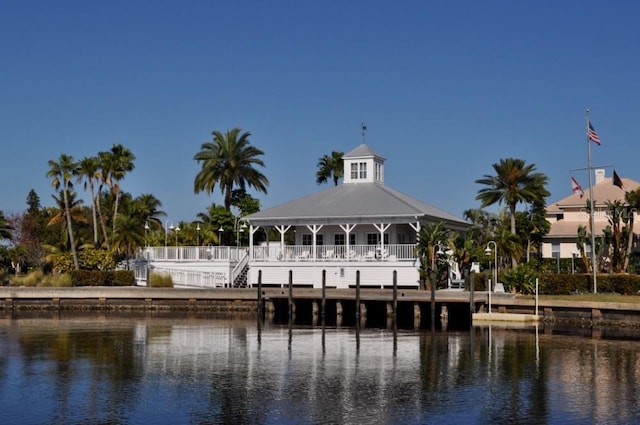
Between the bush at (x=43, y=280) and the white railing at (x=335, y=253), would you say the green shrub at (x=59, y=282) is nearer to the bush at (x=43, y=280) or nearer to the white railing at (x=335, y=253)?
the bush at (x=43, y=280)

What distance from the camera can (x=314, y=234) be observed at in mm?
62375

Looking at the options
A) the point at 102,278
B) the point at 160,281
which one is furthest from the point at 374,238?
the point at 102,278

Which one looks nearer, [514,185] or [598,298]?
[598,298]

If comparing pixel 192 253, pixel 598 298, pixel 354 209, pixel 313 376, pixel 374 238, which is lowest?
pixel 313 376

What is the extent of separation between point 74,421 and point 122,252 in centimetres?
4759

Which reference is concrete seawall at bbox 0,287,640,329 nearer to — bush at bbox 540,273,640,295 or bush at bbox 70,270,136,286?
bush at bbox 70,270,136,286

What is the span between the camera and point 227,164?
3204 inches

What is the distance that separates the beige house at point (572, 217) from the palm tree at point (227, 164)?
27.3 meters

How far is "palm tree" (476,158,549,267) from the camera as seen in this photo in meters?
72.4

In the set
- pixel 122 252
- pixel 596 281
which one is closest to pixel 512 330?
pixel 596 281

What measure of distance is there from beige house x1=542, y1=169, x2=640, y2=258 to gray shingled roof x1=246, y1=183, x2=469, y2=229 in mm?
14666

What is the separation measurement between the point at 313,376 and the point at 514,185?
138 feet

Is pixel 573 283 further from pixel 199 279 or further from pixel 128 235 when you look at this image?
pixel 128 235

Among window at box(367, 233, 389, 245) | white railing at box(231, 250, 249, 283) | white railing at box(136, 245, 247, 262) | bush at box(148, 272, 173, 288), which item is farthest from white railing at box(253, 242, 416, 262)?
bush at box(148, 272, 173, 288)
